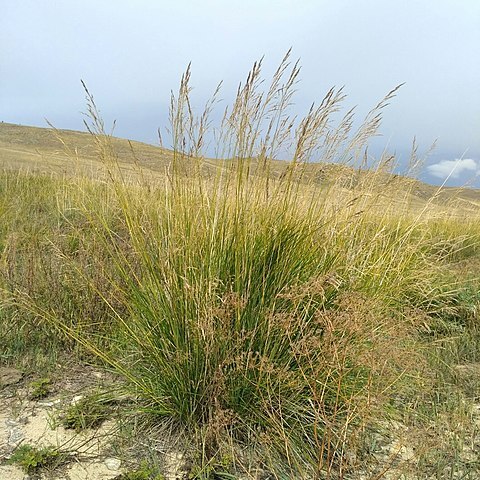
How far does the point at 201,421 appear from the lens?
1.96m

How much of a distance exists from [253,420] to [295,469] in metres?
0.25

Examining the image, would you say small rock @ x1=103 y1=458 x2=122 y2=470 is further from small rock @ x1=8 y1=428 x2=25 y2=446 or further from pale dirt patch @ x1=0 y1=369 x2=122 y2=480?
small rock @ x1=8 y1=428 x2=25 y2=446

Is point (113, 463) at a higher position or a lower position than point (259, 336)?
lower

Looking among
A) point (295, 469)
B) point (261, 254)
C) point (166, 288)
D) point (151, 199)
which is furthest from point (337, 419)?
point (151, 199)

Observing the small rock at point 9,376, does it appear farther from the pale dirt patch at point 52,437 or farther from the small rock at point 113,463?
the small rock at point 113,463

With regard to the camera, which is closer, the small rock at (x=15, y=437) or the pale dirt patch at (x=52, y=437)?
the pale dirt patch at (x=52, y=437)

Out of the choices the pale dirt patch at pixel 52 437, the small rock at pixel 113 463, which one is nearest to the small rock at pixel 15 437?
the pale dirt patch at pixel 52 437

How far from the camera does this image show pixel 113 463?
177 cm

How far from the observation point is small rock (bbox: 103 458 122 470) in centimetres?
175

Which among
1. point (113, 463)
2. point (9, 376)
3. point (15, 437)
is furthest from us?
point (9, 376)

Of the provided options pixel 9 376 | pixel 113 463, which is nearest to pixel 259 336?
pixel 113 463

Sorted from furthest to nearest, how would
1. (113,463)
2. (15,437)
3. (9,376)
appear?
(9,376), (15,437), (113,463)

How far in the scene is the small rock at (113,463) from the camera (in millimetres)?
1746

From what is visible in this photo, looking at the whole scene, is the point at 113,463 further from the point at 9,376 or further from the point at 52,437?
the point at 9,376
